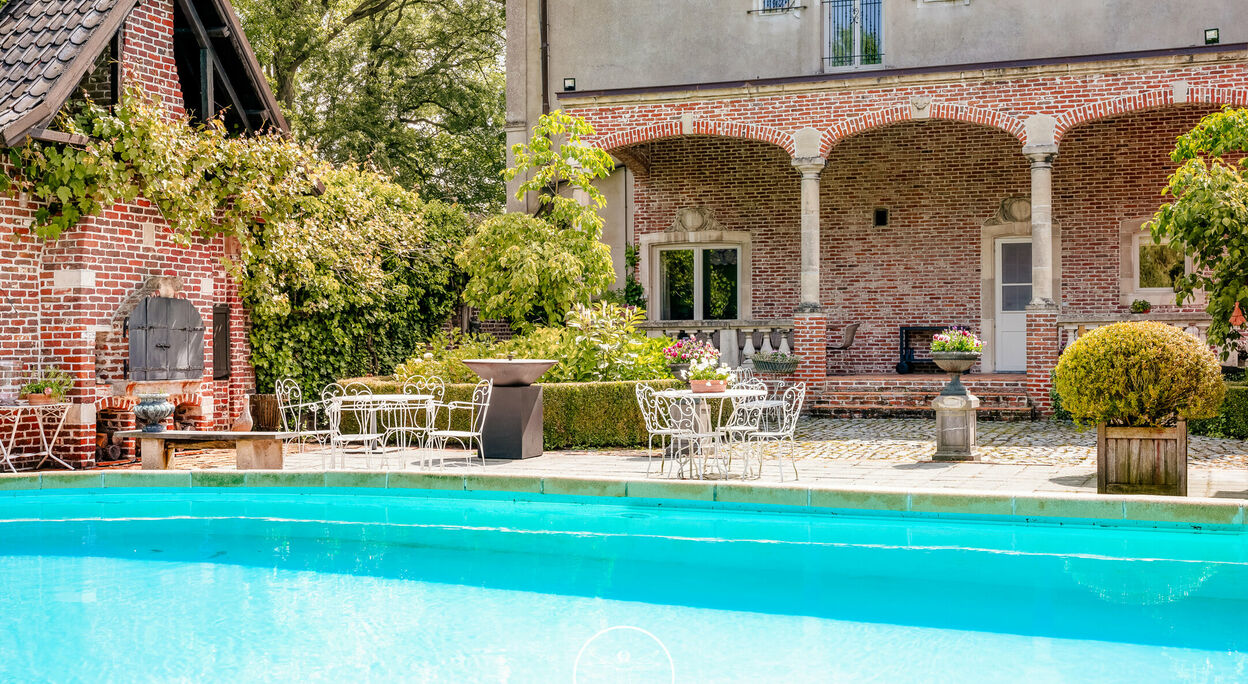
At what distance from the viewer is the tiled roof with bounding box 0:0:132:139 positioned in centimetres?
900

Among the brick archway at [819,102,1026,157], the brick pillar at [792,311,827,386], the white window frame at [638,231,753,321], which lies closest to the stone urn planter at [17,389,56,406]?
the brick pillar at [792,311,827,386]

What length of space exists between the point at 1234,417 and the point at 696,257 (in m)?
8.62

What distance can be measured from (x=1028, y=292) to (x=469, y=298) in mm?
8137

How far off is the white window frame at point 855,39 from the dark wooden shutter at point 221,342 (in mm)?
9519

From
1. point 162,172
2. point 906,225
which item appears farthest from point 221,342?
point 906,225

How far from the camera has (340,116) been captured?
893 inches

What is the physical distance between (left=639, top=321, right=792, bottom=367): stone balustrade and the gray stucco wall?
4.14 m

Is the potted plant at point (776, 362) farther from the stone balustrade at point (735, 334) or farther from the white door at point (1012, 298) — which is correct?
the white door at point (1012, 298)

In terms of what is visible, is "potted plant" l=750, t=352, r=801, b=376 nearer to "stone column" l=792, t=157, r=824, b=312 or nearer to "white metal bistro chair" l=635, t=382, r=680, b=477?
"stone column" l=792, t=157, r=824, b=312

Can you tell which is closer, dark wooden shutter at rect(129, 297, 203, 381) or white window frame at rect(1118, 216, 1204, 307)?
dark wooden shutter at rect(129, 297, 203, 381)

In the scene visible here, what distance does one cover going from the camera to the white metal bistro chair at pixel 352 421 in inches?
368

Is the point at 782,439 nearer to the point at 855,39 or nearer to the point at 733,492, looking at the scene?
the point at 733,492

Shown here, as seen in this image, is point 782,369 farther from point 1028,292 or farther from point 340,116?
point 340,116

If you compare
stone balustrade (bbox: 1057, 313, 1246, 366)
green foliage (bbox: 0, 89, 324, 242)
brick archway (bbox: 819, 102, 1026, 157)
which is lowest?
stone balustrade (bbox: 1057, 313, 1246, 366)
